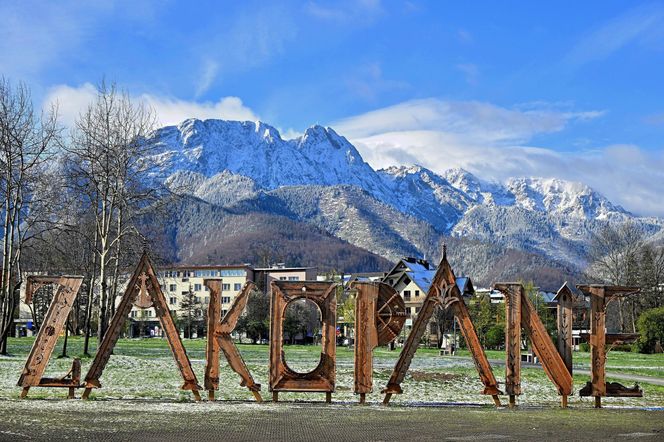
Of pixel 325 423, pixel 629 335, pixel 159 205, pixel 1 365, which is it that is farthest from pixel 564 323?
pixel 159 205

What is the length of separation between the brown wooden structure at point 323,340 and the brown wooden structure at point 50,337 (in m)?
4.80

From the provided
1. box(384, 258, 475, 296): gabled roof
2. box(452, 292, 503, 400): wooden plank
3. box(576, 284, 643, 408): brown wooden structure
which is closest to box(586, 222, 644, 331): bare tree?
box(384, 258, 475, 296): gabled roof

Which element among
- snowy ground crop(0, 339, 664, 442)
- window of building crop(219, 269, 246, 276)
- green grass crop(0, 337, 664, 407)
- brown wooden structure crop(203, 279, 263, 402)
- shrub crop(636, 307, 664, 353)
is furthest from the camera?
window of building crop(219, 269, 246, 276)

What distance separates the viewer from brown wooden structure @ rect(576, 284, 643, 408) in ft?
63.2

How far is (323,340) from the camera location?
18.9 meters

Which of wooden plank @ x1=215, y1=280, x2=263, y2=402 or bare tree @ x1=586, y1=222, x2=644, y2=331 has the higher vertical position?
bare tree @ x1=586, y1=222, x2=644, y2=331

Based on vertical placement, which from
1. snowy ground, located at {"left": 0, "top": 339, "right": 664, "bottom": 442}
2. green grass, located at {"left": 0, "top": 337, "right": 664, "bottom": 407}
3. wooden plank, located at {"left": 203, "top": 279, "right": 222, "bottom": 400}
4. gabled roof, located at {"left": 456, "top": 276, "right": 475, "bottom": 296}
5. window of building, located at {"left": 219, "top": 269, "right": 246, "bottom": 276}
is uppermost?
window of building, located at {"left": 219, "top": 269, "right": 246, "bottom": 276}

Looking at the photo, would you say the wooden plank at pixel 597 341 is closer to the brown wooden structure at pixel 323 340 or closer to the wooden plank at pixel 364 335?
the wooden plank at pixel 364 335

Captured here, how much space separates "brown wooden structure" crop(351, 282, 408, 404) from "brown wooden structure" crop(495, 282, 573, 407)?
8.90 feet

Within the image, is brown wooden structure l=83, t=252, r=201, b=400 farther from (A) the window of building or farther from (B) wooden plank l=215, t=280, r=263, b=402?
(A) the window of building

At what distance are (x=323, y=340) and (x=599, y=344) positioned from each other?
7.09 meters

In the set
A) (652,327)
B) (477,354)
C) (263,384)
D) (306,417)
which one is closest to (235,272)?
(652,327)

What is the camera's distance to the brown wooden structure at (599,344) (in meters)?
19.3

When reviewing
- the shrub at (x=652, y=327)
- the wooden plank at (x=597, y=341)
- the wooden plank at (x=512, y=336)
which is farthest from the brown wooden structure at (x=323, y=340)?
the shrub at (x=652, y=327)
